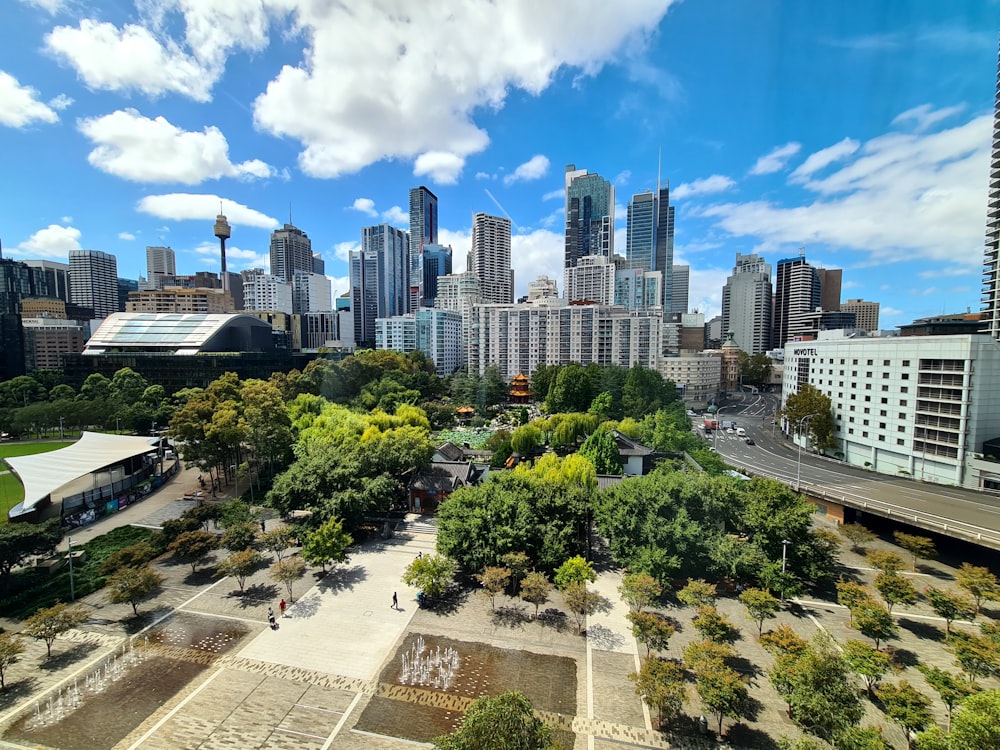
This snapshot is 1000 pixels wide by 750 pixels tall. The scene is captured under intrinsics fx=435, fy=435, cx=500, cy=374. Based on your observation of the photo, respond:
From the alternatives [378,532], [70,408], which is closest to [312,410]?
[378,532]

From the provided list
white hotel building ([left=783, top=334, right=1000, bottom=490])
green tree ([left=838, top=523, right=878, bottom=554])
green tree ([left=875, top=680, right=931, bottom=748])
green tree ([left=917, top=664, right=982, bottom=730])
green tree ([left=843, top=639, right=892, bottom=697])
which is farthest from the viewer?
white hotel building ([left=783, top=334, right=1000, bottom=490])

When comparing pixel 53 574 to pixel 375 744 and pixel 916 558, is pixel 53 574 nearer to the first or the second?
pixel 375 744

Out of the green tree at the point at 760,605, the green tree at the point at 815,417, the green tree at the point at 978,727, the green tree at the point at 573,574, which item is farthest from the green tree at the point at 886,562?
the green tree at the point at 815,417

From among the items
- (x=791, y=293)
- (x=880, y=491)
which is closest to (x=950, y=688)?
(x=880, y=491)

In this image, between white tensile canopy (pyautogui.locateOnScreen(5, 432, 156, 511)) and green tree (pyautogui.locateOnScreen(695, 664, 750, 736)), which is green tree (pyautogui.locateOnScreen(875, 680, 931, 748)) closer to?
green tree (pyautogui.locateOnScreen(695, 664, 750, 736))

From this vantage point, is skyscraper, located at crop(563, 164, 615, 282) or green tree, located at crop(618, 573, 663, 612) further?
skyscraper, located at crop(563, 164, 615, 282)

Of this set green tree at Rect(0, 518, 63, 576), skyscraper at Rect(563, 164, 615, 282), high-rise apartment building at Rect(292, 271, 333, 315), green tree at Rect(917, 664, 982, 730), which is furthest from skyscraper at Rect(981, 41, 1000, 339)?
high-rise apartment building at Rect(292, 271, 333, 315)

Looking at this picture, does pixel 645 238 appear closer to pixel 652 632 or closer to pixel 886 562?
pixel 886 562

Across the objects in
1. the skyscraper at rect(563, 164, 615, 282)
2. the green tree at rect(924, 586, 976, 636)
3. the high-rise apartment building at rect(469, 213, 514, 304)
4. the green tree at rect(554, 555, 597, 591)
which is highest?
the skyscraper at rect(563, 164, 615, 282)
